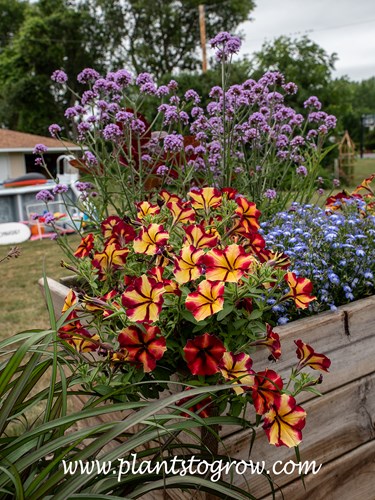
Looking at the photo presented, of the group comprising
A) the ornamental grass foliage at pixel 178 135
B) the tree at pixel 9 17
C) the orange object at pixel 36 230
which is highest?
the tree at pixel 9 17

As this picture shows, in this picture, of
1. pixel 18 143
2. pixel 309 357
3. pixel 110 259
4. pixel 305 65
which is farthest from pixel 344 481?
pixel 18 143

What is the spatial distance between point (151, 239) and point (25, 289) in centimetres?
391

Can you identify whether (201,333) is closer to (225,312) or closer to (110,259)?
(225,312)

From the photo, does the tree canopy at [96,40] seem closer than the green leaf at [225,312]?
No

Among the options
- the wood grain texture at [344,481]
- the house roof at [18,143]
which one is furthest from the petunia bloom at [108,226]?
the house roof at [18,143]

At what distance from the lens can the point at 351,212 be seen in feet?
5.53

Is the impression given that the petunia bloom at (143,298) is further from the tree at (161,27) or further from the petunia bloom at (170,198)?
the tree at (161,27)

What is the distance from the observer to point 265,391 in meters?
1.00

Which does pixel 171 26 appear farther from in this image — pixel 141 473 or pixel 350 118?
pixel 141 473

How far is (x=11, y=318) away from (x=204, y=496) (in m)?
3.04

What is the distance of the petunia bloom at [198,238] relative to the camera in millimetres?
1157

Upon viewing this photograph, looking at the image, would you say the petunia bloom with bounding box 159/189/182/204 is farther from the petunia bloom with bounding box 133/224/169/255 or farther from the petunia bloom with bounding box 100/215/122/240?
the petunia bloom with bounding box 133/224/169/255

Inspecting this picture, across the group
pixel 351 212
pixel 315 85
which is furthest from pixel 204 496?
pixel 315 85

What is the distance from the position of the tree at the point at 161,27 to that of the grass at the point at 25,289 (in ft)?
55.7
